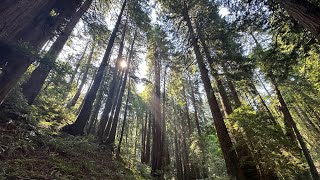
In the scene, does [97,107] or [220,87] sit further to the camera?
[97,107]

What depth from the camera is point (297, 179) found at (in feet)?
25.4

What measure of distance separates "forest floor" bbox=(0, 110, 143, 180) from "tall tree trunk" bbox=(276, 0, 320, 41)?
6703 millimetres

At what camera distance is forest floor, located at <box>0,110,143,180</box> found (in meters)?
4.81

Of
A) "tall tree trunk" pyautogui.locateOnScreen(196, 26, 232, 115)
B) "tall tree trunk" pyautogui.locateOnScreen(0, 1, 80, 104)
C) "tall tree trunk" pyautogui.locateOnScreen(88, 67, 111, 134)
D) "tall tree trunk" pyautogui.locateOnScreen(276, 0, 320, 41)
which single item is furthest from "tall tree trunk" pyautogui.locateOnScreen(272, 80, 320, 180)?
"tall tree trunk" pyautogui.locateOnScreen(88, 67, 111, 134)

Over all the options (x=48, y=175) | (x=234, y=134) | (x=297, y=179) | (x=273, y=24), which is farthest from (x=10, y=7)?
(x=297, y=179)

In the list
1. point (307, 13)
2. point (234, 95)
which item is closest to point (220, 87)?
point (234, 95)

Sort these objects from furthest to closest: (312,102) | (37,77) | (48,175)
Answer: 1. (312,102)
2. (37,77)
3. (48,175)

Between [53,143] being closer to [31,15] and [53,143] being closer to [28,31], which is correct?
[28,31]

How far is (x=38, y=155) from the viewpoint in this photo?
241 inches

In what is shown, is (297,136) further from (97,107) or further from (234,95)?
(97,107)

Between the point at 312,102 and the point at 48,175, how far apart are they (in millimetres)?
19812

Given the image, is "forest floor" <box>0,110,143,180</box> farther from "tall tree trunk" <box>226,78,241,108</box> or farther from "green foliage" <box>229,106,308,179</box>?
"tall tree trunk" <box>226,78,241,108</box>

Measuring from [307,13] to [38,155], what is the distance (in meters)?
7.86

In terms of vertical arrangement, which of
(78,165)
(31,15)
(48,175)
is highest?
(31,15)
